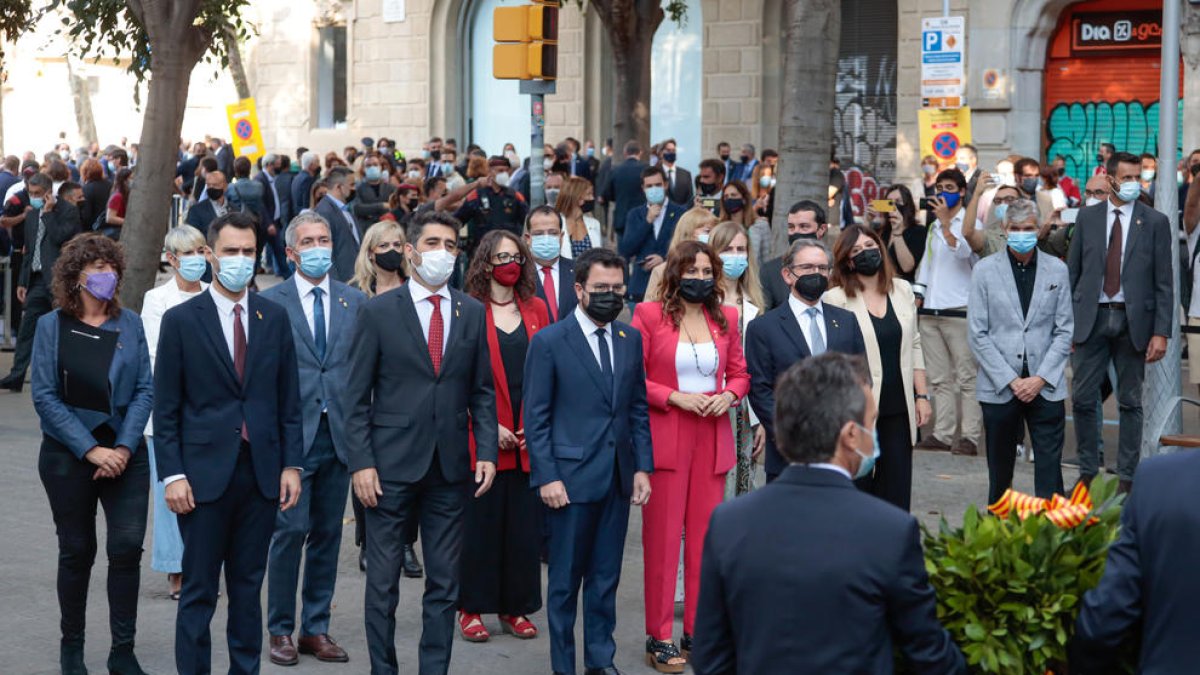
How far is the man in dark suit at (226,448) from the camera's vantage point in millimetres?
6438

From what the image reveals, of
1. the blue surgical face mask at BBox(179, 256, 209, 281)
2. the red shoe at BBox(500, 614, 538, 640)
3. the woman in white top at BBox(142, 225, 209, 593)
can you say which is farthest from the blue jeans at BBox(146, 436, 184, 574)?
the red shoe at BBox(500, 614, 538, 640)

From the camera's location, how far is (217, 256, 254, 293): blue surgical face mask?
264 inches

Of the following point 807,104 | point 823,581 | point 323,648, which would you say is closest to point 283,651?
point 323,648

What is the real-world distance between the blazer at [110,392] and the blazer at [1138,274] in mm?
A: 6085

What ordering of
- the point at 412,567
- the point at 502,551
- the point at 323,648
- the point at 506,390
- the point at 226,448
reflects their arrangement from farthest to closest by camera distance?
1. the point at 412,567
2. the point at 506,390
3. the point at 502,551
4. the point at 323,648
5. the point at 226,448

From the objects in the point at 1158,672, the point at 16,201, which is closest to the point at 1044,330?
the point at 1158,672

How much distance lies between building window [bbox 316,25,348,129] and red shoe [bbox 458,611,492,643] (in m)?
30.7

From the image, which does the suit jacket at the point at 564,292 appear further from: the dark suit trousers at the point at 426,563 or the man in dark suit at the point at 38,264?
the man in dark suit at the point at 38,264

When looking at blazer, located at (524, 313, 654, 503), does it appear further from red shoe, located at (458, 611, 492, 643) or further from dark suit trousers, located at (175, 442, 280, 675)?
dark suit trousers, located at (175, 442, 280, 675)

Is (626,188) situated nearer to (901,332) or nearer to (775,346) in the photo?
(901,332)

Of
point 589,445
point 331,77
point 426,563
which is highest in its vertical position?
point 331,77

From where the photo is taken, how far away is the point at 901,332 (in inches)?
328

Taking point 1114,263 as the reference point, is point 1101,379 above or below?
below

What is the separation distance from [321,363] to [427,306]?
3.39 feet
